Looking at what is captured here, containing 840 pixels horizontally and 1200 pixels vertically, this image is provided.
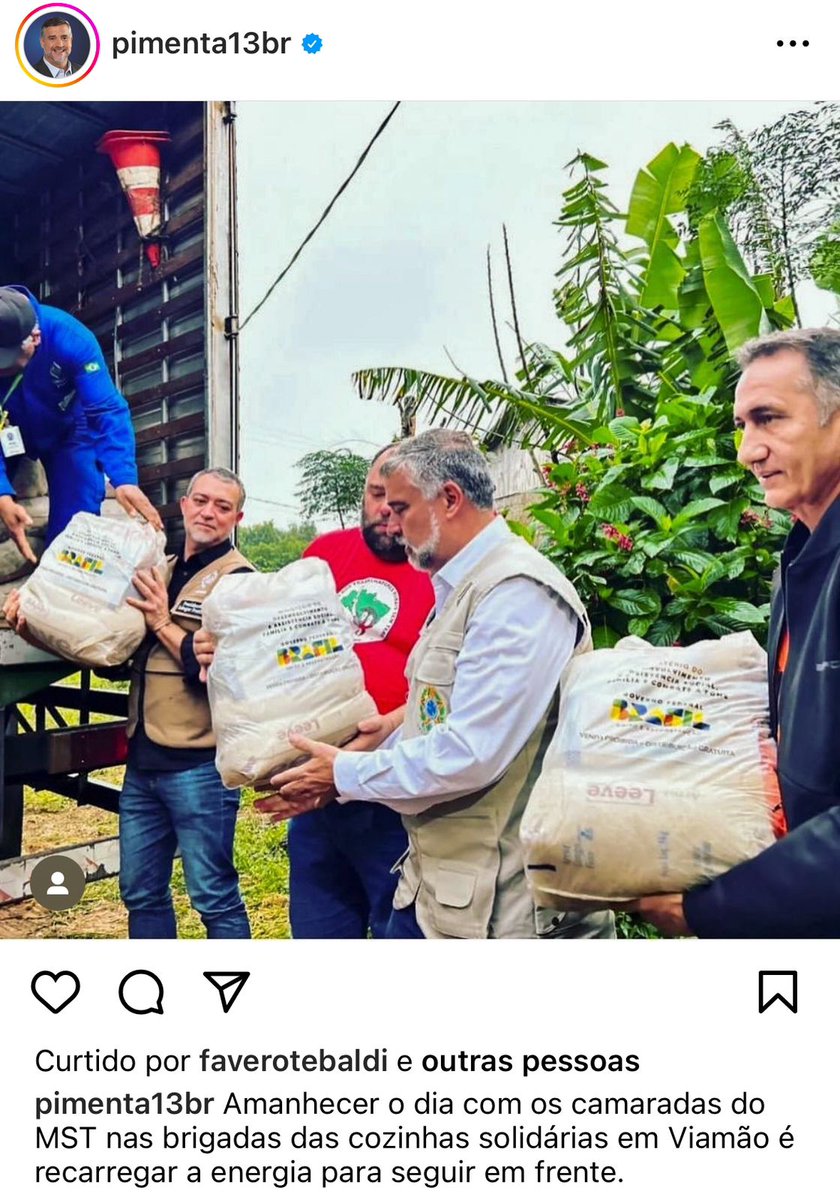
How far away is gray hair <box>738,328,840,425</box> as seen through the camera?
136 centimetres

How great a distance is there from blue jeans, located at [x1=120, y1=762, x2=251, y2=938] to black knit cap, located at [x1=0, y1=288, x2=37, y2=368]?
35.5 inches

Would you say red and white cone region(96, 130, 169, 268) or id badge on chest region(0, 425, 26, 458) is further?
id badge on chest region(0, 425, 26, 458)

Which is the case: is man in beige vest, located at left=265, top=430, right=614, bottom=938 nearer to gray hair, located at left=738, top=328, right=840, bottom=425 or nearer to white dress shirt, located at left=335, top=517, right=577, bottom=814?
white dress shirt, located at left=335, top=517, right=577, bottom=814

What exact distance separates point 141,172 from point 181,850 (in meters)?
1.36

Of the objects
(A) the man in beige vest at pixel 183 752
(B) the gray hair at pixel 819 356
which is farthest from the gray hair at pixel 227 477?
(B) the gray hair at pixel 819 356

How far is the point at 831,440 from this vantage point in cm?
136

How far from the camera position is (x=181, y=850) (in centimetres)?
182
